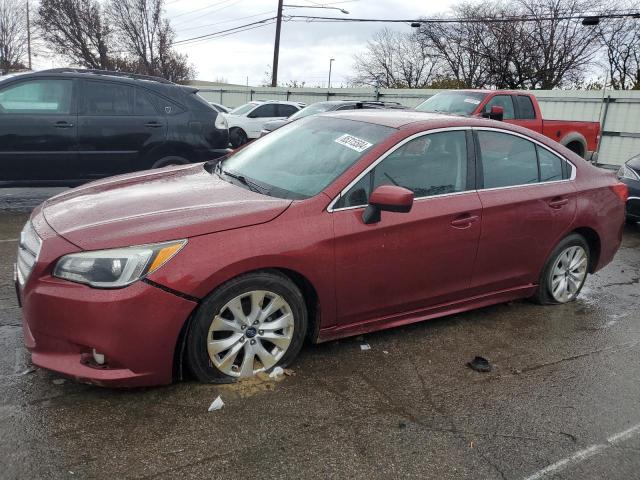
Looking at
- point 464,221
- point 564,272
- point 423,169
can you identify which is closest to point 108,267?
point 423,169

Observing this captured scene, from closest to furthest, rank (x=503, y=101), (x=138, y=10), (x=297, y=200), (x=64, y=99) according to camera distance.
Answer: (x=297, y=200), (x=64, y=99), (x=503, y=101), (x=138, y=10)

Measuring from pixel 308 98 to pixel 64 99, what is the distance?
18969 millimetres

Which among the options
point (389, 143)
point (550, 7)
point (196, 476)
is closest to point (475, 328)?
point (389, 143)

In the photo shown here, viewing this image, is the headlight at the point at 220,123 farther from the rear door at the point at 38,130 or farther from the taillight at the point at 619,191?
the taillight at the point at 619,191

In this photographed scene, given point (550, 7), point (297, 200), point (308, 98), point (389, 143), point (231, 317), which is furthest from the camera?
point (550, 7)

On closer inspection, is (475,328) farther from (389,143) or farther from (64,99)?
(64,99)

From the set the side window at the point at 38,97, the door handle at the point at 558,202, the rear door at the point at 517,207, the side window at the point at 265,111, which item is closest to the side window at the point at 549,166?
the rear door at the point at 517,207

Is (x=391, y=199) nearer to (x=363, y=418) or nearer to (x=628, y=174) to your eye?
(x=363, y=418)

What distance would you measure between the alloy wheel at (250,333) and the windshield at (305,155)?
0.69 m

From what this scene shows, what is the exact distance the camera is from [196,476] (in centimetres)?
240

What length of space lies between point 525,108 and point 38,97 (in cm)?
859

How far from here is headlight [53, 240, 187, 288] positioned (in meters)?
2.72

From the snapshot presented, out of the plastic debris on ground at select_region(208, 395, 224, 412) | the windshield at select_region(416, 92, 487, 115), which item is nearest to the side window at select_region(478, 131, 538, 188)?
the plastic debris on ground at select_region(208, 395, 224, 412)

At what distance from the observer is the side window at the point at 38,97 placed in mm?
6738
